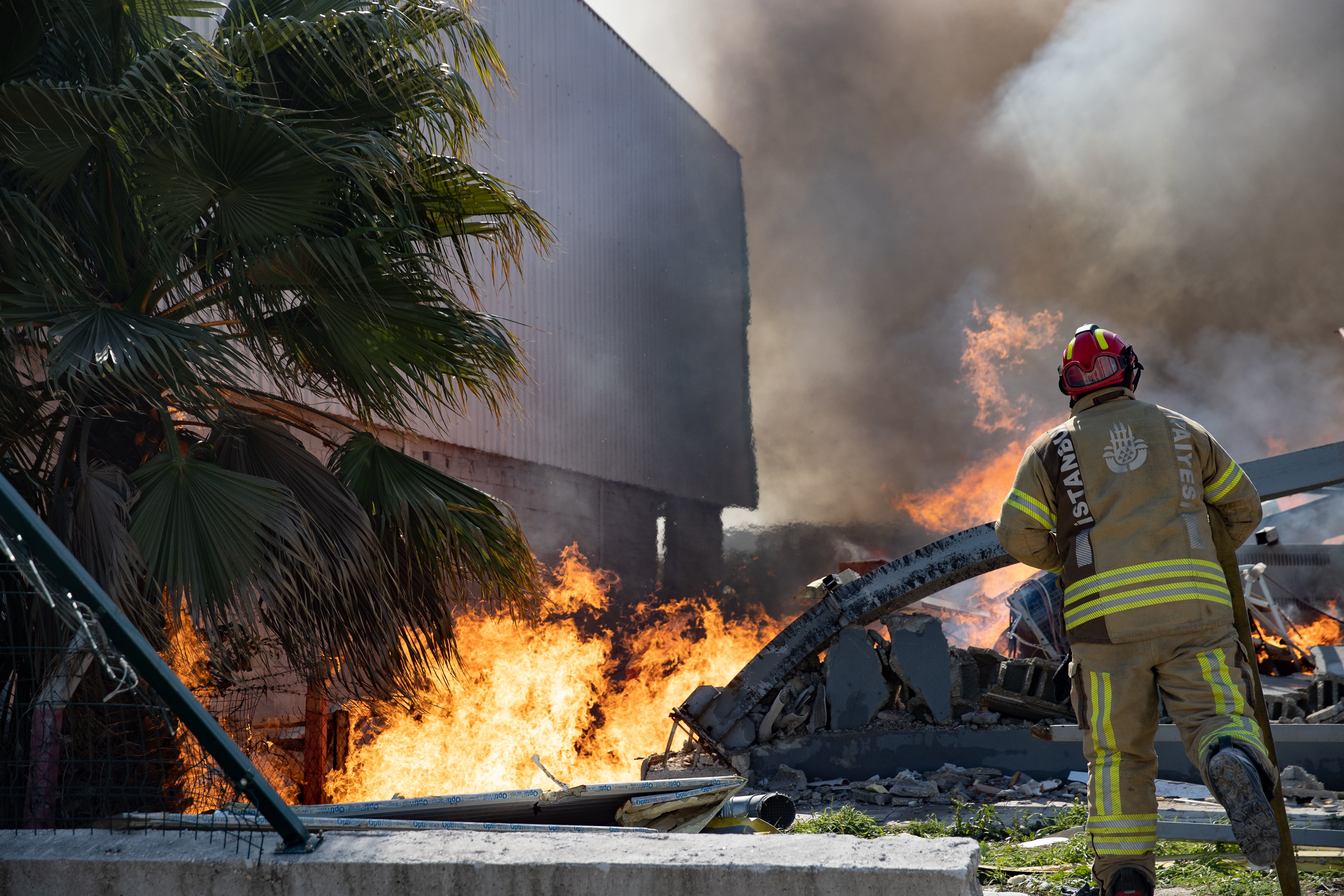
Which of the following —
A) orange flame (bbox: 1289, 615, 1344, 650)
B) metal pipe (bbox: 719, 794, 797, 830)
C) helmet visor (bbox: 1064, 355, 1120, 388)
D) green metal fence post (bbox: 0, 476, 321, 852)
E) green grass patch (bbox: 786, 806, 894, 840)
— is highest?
helmet visor (bbox: 1064, 355, 1120, 388)

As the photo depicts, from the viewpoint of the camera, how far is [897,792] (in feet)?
25.4

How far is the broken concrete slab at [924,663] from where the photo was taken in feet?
28.8

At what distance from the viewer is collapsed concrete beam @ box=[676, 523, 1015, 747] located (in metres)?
8.63

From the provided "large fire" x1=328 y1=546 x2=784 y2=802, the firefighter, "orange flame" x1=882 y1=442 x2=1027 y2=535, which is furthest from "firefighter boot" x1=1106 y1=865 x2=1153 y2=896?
"orange flame" x1=882 y1=442 x2=1027 y2=535

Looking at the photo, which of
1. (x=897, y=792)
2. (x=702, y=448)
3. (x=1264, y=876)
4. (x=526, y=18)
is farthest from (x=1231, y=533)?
(x=702, y=448)

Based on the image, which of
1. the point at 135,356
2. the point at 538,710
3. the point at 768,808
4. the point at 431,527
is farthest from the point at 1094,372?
the point at 538,710

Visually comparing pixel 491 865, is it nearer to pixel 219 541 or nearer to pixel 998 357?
→ pixel 219 541

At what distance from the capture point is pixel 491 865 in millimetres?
1948

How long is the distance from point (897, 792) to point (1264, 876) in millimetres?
4638

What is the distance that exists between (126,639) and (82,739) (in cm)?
304

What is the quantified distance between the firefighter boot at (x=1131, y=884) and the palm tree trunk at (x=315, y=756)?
4604mm

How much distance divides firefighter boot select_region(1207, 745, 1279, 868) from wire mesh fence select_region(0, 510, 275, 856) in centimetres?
239

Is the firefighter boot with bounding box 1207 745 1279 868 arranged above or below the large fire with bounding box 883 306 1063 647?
below

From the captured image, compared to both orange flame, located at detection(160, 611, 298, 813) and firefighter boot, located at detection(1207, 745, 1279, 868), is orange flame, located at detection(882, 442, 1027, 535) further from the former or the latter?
firefighter boot, located at detection(1207, 745, 1279, 868)
